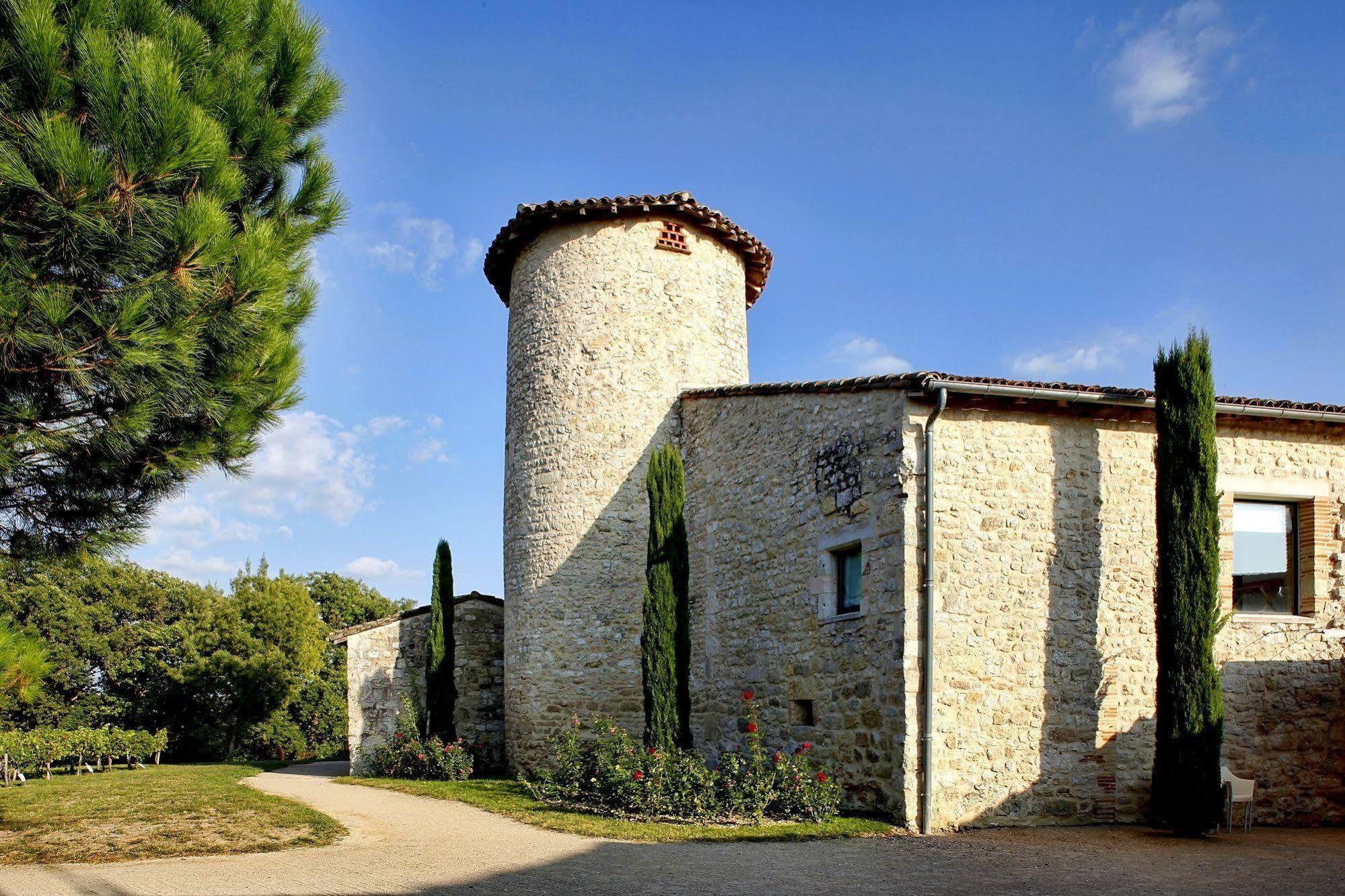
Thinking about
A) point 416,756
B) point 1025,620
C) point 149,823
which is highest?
point 1025,620

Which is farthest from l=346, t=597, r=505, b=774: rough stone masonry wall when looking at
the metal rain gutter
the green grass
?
the metal rain gutter

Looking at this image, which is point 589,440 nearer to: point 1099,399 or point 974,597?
point 974,597

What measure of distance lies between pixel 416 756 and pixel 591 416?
266 inches

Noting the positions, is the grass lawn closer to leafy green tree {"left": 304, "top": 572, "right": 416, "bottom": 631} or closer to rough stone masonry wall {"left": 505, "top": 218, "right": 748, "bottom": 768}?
rough stone masonry wall {"left": 505, "top": 218, "right": 748, "bottom": 768}

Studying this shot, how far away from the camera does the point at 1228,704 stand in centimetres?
1142

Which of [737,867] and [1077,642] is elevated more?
[1077,642]

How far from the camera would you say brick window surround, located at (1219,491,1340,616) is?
38.4 ft

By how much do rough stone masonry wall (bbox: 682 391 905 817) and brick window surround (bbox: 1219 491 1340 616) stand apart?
4349mm

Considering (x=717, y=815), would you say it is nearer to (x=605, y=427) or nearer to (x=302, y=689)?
(x=605, y=427)

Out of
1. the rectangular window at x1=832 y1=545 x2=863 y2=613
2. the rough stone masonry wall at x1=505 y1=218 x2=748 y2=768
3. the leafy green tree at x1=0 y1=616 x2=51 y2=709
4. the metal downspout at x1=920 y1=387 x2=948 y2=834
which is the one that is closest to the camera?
the leafy green tree at x1=0 y1=616 x2=51 y2=709

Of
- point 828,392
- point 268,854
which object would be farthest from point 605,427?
point 268,854

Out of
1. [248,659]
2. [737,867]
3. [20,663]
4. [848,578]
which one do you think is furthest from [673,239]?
[248,659]

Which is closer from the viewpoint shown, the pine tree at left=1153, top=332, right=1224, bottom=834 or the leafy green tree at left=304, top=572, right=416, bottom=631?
the pine tree at left=1153, top=332, right=1224, bottom=834

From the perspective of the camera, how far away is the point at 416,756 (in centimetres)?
1689
